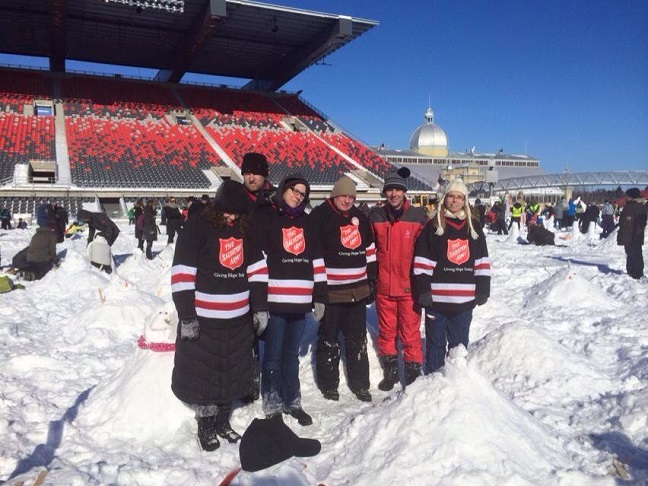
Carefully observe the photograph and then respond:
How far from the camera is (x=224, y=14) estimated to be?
26109 millimetres

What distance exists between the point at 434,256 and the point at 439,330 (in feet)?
2.03

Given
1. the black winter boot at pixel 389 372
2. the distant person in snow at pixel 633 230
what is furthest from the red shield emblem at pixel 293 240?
the distant person in snow at pixel 633 230

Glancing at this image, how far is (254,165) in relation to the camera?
418 centimetres

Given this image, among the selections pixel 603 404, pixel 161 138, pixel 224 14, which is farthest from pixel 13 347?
pixel 161 138

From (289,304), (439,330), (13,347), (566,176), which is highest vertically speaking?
(566,176)

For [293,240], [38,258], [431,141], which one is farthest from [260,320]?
[431,141]

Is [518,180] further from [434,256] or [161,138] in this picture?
[434,256]

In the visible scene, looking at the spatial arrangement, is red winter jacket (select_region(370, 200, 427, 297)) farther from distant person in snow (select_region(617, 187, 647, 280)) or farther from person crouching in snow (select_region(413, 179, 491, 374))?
distant person in snow (select_region(617, 187, 647, 280))

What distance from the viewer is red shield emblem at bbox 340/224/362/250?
4281mm

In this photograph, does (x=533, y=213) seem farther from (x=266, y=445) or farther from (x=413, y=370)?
(x=266, y=445)

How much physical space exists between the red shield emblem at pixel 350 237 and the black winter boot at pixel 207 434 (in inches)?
67.6

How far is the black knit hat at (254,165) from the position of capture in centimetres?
418

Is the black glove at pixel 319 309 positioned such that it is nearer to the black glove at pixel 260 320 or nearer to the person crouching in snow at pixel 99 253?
the black glove at pixel 260 320

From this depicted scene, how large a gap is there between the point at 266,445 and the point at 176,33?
33395mm
